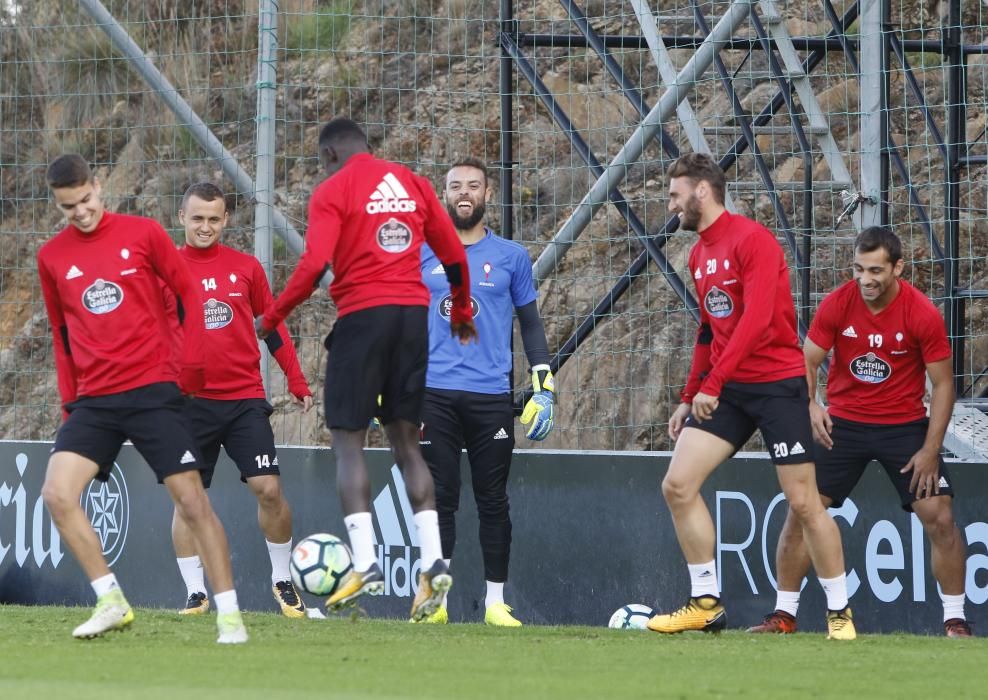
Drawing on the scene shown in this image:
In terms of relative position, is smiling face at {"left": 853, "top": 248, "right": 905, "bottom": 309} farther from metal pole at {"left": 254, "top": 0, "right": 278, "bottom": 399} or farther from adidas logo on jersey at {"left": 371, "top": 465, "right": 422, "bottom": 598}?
metal pole at {"left": 254, "top": 0, "right": 278, "bottom": 399}

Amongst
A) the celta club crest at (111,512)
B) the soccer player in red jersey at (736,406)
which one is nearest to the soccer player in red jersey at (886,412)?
the soccer player in red jersey at (736,406)

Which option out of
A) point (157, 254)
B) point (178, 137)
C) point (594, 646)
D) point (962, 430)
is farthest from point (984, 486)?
point (178, 137)

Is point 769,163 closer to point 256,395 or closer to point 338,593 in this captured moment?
point 256,395

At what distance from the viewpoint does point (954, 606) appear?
8.38 metres

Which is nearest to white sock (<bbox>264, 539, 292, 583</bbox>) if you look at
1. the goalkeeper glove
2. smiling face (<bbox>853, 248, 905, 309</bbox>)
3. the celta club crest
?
the goalkeeper glove

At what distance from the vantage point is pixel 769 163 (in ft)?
49.3

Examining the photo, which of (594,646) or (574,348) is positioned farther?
(574,348)

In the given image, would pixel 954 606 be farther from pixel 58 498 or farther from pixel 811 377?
pixel 58 498

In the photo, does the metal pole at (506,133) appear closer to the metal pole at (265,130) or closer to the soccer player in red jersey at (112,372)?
the metal pole at (265,130)

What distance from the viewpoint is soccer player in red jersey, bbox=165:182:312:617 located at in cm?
921

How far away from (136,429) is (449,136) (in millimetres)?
9787

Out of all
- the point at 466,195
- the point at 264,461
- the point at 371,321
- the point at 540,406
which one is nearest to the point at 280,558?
the point at 264,461

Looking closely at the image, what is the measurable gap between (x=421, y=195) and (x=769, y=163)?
8.30m

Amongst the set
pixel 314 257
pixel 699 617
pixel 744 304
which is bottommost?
pixel 699 617
